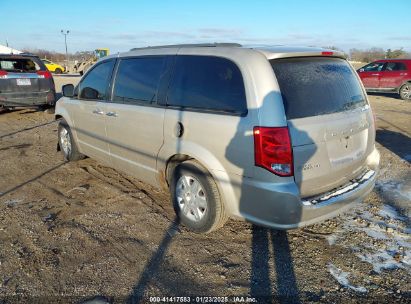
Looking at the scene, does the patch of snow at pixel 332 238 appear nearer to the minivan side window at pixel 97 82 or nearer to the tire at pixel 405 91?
the minivan side window at pixel 97 82

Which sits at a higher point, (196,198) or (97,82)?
(97,82)

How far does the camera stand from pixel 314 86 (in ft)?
10.4

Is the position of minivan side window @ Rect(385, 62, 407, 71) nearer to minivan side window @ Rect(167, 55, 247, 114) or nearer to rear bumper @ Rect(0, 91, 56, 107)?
rear bumper @ Rect(0, 91, 56, 107)

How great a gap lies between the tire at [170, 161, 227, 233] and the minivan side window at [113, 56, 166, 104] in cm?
92

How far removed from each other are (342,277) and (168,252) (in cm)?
152

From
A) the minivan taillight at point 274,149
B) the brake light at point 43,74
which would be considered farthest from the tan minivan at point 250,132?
the brake light at point 43,74

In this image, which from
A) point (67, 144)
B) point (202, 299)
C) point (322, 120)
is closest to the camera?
point (202, 299)

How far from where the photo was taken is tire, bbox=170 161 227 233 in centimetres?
335

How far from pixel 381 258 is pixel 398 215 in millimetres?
1062

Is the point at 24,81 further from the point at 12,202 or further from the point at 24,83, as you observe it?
the point at 12,202

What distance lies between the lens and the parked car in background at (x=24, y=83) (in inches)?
382

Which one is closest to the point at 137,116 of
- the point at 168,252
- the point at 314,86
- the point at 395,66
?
the point at 168,252

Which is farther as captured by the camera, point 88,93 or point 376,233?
point 88,93

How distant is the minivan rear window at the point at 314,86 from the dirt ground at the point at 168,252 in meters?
1.30
